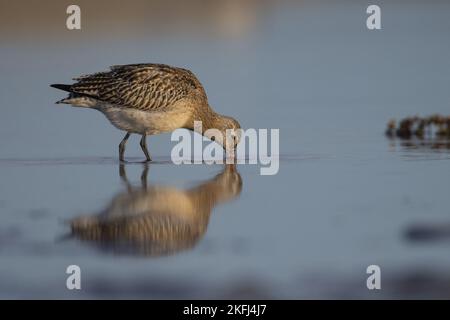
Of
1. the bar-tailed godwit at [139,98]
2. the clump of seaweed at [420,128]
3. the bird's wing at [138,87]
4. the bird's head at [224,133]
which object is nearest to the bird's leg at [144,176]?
the bar-tailed godwit at [139,98]

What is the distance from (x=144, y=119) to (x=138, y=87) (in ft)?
1.33

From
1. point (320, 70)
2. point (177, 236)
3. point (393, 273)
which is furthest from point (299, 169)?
point (320, 70)

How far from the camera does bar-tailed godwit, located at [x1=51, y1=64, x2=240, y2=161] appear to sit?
40.3ft

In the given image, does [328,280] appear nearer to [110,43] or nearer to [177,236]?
[177,236]

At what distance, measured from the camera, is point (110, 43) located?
65.8 feet

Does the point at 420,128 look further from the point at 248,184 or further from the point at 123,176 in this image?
the point at 123,176

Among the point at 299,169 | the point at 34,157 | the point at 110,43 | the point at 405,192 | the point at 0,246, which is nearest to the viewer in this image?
the point at 0,246

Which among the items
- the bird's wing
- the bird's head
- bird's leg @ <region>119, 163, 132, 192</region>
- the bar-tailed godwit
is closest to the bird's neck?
the bird's head

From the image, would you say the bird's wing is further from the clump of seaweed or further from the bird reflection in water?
the clump of seaweed

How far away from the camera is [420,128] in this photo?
1352 centimetres

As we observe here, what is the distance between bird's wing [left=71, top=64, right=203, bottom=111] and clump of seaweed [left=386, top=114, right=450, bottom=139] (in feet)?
9.40

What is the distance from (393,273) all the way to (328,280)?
19.9 inches

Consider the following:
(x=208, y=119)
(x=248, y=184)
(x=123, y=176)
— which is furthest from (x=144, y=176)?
(x=208, y=119)

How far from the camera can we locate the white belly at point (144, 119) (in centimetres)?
1227
